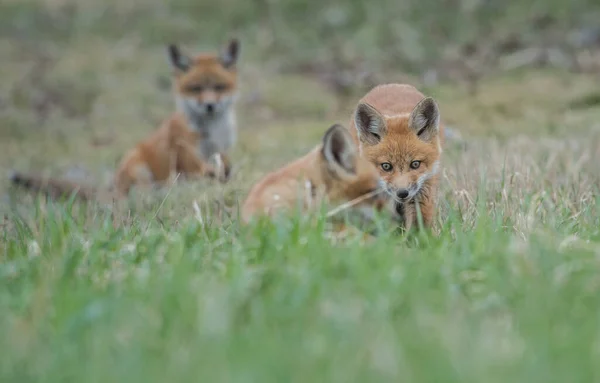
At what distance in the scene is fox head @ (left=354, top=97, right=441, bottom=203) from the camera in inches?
233

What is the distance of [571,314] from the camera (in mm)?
3586

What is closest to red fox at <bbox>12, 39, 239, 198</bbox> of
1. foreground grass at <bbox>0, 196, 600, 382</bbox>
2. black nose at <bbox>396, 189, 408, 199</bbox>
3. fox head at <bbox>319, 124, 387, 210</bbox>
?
fox head at <bbox>319, 124, 387, 210</bbox>

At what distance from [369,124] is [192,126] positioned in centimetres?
672

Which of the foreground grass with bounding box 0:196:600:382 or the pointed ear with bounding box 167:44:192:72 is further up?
the foreground grass with bounding box 0:196:600:382

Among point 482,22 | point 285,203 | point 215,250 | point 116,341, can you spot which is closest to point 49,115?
point 482,22

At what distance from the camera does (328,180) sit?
673cm

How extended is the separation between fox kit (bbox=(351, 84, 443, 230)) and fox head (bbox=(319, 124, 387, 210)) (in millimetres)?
329

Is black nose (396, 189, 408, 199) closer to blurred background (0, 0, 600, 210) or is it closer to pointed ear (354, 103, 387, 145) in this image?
pointed ear (354, 103, 387, 145)

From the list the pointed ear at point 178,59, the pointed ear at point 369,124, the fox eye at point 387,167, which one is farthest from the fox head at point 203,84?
the fox eye at point 387,167

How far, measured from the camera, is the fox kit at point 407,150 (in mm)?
5895

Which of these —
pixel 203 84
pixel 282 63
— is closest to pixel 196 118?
pixel 203 84

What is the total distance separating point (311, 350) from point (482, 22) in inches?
605

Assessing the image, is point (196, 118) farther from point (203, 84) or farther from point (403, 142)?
point (403, 142)

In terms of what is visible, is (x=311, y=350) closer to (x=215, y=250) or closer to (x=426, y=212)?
(x=215, y=250)
